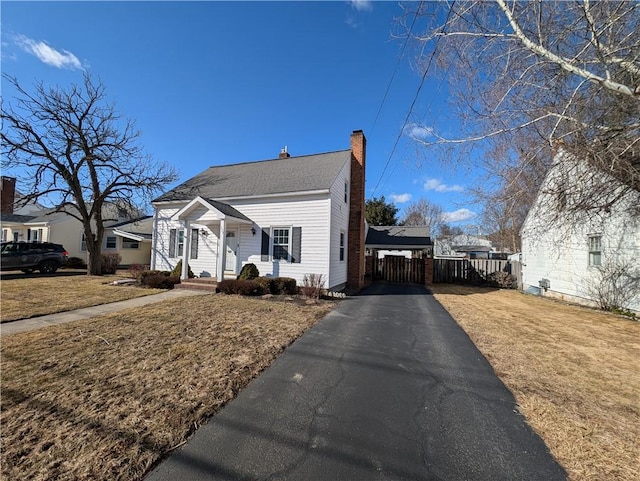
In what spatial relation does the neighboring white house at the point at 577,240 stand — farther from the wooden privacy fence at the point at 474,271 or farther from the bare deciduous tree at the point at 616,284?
the wooden privacy fence at the point at 474,271

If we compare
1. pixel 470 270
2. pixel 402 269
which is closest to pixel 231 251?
pixel 402 269

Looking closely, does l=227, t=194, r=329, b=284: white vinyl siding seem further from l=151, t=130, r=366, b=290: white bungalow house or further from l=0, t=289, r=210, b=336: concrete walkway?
l=0, t=289, r=210, b=336: concrete walkway

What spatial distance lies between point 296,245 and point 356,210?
14.3 feet

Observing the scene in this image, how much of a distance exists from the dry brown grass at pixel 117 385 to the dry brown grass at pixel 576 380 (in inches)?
134

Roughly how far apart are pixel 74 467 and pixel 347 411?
2.34 metres

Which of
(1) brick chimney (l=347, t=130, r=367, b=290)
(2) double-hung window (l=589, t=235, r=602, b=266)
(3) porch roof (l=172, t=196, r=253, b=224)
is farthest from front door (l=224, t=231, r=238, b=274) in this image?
(2) double-hung window (l=589, t=235, r=602, b=266)

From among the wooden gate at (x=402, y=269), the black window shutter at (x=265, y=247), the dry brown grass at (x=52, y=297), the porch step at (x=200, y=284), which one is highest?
the black window shutter at (x=265, y=247)

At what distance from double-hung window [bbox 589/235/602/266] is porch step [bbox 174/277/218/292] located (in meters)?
14.0

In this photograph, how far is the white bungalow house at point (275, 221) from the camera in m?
11.8

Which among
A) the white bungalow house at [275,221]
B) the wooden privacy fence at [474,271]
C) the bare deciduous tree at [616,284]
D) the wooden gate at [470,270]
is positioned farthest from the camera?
the wooden gate at [470,270]

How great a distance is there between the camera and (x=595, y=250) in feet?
34.1

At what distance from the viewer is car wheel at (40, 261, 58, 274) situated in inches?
653

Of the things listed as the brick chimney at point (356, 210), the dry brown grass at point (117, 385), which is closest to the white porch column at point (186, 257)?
the dry brown grass at point (117, 385)

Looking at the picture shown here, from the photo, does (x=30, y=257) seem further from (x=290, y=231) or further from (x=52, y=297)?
(x=290, y=231)
